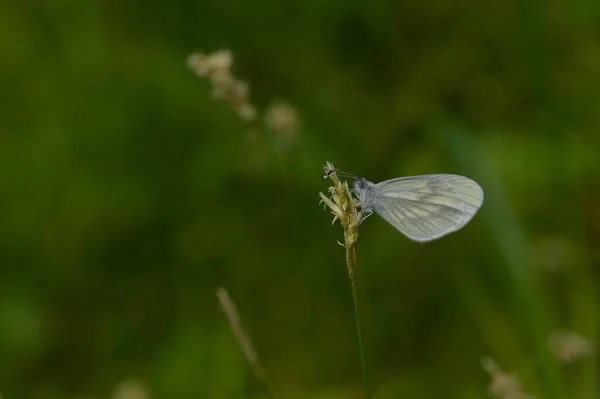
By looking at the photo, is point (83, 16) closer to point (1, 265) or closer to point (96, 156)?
point (96, 156)

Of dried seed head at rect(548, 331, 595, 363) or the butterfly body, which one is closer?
the butterfly body

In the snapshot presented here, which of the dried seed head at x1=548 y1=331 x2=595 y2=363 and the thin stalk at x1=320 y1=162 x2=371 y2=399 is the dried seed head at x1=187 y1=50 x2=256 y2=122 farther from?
the dried seed head at x1=548 y1=331 x2=595 y2=363

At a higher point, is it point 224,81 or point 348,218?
point 224,81

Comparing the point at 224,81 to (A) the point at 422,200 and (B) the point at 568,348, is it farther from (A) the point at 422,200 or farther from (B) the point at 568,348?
(B) the point at 568,348

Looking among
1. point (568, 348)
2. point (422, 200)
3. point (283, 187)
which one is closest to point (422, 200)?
point (422, 200)

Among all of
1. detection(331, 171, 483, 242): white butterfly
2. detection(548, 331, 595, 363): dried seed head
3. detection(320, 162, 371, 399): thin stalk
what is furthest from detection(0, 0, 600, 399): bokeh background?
detection(320, 162, 371, 399): thin stalk

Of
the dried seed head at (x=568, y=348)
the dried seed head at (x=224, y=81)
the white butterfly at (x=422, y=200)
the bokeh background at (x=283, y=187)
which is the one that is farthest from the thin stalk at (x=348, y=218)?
the bokeh background at (x=283, y=187)

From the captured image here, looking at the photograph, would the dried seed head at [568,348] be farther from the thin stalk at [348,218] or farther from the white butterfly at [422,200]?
the thin stalk at [348,218]
